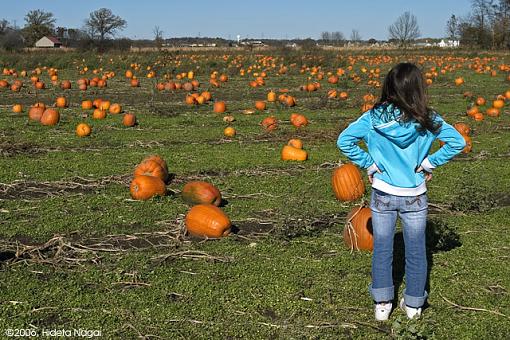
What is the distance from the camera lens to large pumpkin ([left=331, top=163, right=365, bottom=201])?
8.27 meters

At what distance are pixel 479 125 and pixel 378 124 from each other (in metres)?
11.5

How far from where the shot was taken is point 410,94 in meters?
4.40

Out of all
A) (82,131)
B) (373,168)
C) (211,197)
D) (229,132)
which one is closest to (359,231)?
(373,168)

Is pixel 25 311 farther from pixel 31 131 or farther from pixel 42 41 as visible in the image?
pixel 42 41

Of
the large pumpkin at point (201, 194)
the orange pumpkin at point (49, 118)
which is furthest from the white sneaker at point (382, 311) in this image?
the orange pumpkin at point (49, 118)

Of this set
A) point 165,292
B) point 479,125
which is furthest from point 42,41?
point 165,292

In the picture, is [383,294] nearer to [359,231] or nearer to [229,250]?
[359,231]

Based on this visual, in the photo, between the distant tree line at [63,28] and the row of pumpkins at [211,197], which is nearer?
the row of pumpkins at [211,197]

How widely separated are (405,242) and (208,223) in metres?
2.59

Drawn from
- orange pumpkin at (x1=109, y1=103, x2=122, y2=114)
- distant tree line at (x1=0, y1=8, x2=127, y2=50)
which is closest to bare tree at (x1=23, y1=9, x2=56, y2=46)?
distant tree line at (x1=0, y1=8, x2=127, y2=50)

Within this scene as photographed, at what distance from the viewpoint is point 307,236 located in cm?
689

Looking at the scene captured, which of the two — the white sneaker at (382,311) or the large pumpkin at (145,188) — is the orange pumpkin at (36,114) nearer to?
the large pumpkin at (145,188)

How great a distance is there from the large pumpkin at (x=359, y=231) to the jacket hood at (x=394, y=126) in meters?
1.93

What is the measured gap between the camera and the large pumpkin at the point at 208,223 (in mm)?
6754
